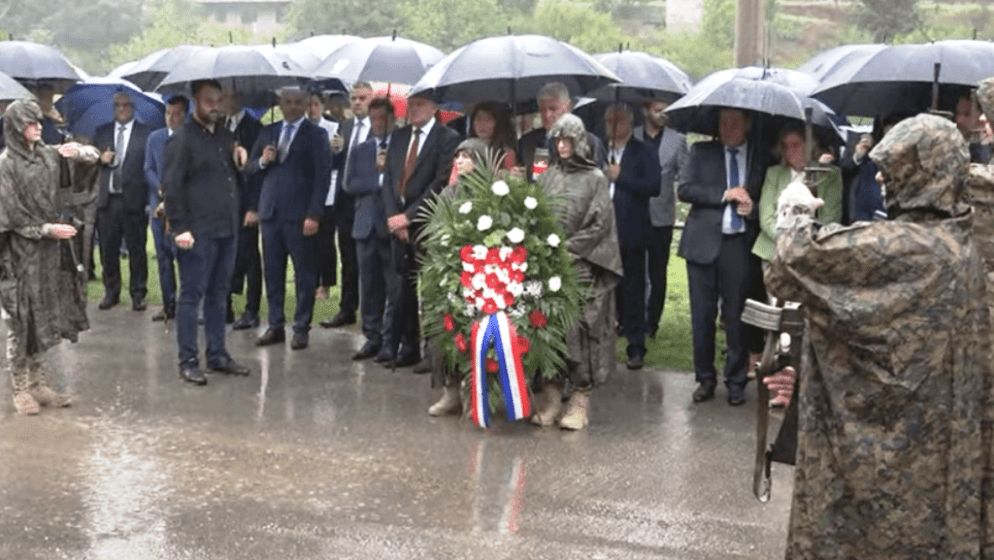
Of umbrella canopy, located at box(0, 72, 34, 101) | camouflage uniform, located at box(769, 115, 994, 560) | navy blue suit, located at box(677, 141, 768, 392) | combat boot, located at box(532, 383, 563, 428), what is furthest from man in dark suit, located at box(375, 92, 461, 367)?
camouflage uniform, located at box(769, 115, 994, 560)

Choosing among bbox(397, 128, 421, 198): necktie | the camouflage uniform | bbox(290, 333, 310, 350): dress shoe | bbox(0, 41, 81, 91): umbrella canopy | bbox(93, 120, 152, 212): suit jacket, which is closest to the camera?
the camouflage uniform

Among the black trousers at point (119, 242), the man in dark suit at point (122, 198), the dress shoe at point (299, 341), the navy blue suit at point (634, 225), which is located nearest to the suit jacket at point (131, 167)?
the man in dark suit at point (122, 198)

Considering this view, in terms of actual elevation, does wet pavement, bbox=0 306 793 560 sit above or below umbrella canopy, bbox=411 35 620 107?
below

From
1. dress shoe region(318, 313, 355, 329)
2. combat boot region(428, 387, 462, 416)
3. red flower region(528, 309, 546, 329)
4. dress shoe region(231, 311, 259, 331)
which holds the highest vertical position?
red flower region(528, 309, 546, 329)

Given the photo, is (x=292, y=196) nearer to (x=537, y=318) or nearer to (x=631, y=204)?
(x=631, y=204)

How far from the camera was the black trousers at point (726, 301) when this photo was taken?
992 centimetres

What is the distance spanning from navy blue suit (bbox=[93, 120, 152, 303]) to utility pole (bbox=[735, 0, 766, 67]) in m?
5.77

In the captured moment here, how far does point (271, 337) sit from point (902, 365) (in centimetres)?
796

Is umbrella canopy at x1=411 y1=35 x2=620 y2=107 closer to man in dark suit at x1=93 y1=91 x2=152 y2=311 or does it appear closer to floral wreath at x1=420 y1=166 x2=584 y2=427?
floral wreath at x1=420 y1=166 x2=584 y2=427

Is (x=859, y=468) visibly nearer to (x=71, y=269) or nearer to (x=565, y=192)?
(x=565, y=192)

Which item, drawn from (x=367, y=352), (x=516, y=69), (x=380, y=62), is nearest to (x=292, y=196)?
(x=367, y=352)

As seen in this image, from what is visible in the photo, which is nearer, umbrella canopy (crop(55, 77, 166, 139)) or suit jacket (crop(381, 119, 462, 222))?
suit jacket (crop(381, 119, 462, 222))

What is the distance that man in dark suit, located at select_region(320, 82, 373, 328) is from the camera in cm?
1245

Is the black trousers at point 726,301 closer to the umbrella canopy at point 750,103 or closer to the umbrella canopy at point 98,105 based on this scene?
the umbrella canopy at point 750,103
